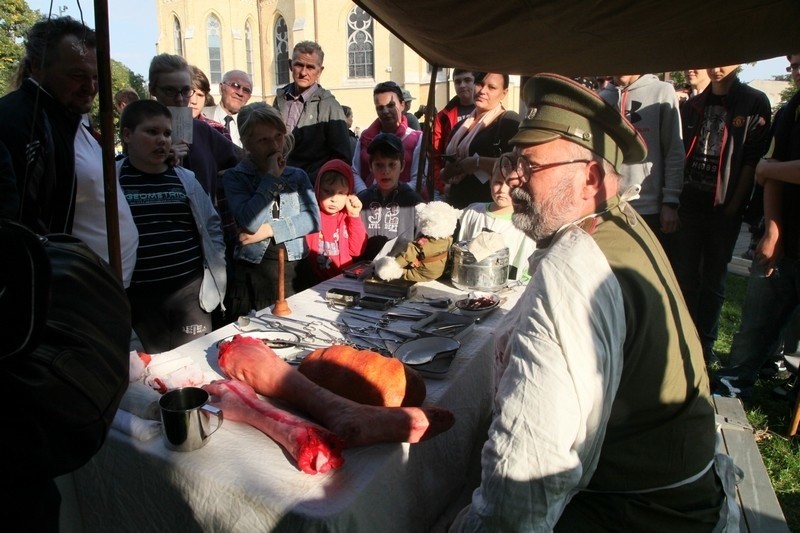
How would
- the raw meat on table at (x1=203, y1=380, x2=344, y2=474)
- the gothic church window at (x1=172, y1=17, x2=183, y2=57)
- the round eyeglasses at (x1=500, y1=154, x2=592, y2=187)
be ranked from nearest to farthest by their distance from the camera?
the raw meat on table at (x1=203, y1=380, x2=344, y2=474)
the round eyeglasses at (x1=500, y1=154, x2=592, y2=187)
the gothic church window at (x1=172, y1=17, x2=183, y2=57)

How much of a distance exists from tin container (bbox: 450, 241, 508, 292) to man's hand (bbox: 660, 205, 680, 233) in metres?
1.73

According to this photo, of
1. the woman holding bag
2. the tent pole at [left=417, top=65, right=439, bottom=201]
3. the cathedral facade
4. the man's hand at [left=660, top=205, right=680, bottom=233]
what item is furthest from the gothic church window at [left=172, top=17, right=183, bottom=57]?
the man's hand at [left=660, top=205, right=680, bottom=233]

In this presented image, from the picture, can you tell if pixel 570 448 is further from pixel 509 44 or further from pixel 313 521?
pixel 509 44

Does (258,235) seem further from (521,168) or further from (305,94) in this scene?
(521,168)

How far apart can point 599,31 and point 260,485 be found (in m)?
2.56

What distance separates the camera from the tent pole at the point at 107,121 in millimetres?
1610

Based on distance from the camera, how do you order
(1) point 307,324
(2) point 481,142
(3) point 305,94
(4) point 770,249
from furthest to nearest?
1. (3) point 305,94
2. (2) point 481,142
3. (4) point 770,249
4. (1) point 307,324

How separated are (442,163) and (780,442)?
3.11 metres

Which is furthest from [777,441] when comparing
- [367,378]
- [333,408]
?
[333,408]

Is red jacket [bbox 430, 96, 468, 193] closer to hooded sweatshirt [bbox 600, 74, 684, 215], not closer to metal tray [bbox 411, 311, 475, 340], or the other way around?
hooded sweatshirt [bbox 600, 74, 684, 215]

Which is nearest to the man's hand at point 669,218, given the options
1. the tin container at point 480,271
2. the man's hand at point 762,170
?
the man's hand at point 762,170

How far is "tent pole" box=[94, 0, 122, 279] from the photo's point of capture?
1.61 metres

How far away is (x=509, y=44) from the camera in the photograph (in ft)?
9.91

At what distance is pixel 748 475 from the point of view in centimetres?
235
